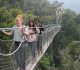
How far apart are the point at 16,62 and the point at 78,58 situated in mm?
23713

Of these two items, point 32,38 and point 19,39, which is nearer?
point 19,39

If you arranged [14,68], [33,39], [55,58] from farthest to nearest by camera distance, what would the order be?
[55,58]
[33,39]
[14,68]

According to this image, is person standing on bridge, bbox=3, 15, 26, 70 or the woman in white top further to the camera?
the woman in white top

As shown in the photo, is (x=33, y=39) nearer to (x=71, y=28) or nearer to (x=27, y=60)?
(x=27, y=60)

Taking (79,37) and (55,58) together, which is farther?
(79,37)

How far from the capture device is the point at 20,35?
20.5ft

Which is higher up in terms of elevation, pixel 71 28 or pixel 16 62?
pixel 16 62

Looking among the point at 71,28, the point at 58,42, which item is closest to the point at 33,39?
the point at 58,42

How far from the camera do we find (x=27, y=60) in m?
6.47

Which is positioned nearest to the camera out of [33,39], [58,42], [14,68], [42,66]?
[14,68]

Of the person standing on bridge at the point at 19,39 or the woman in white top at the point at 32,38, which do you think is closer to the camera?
the person standing on bridge at the point at 19,39

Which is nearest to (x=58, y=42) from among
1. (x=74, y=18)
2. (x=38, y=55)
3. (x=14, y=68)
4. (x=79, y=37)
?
(x=79, y=37)

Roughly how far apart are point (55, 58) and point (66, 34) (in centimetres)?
704

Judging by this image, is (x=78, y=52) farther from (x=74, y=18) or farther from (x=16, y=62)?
(x=16, y=62)
